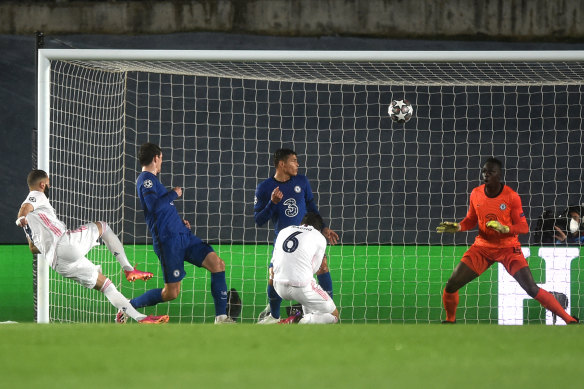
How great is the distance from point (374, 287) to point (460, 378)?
625 centimetres

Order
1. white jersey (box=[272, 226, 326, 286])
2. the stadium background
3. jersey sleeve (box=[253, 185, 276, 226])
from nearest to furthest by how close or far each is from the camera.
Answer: white jersey (box=[272, 226, 326, 286]) → jersey sleeve (box=[253, 185, 276, 226]) → the stadium background

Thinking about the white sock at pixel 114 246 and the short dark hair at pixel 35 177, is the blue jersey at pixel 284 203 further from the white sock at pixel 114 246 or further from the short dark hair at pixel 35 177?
the short dark hair at pixel 35 177

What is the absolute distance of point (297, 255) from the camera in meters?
6.29

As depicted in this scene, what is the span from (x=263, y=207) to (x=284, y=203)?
21 cm

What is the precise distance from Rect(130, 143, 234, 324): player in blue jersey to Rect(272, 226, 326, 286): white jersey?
27.7 inches

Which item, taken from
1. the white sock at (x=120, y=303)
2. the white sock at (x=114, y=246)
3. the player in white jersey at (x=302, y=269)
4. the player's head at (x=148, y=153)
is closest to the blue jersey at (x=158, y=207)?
the player's head at (x=148, y=153)

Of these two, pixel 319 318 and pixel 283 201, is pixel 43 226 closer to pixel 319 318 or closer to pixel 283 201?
pixel 283 201

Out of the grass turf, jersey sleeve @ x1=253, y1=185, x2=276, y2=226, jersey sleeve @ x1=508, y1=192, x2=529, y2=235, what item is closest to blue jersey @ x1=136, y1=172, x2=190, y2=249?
jersey sleeve @ x1=253, y1=185, x2=276, y2=226

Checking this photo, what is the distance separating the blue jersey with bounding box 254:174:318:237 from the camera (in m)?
7.39

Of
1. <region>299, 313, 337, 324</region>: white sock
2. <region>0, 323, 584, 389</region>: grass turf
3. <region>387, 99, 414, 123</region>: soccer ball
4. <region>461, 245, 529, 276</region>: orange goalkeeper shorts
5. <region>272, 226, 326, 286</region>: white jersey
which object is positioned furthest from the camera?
<region>387, 99, 414, 123</region>: soccer ball

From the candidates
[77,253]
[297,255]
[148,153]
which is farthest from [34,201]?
[297,255]

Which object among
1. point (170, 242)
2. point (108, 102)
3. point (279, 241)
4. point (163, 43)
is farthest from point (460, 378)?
point (163, 43)

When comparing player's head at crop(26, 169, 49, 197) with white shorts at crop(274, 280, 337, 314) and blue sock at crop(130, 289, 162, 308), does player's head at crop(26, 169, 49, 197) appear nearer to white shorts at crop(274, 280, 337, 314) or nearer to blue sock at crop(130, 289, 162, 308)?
blue sock at crop(130, 289, 162, 308)

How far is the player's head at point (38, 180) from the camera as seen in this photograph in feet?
22.8
